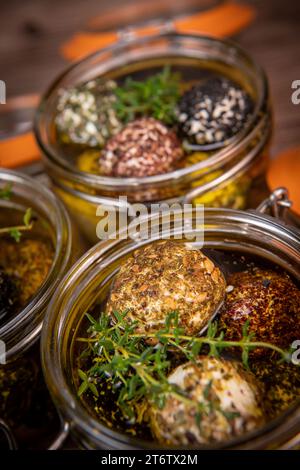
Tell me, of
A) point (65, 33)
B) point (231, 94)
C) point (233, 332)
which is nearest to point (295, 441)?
point (233, 332)

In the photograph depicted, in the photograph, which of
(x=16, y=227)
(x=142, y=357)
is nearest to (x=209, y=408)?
(x=142, y=357)

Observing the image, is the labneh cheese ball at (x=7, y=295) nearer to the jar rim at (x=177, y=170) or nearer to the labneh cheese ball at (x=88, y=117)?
the jar rim at (x=177, y=170)

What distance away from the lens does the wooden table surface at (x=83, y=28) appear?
140cm

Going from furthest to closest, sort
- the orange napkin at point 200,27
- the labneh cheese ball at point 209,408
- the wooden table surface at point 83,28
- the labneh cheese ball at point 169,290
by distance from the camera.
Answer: the orange napkin at point 200,27
the wooden table surface at point 83,28
the labneh cheese ball at point 169,290
the labneh cheese ball at point 209,408

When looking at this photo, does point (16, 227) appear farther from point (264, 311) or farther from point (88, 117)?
point (264, 311)

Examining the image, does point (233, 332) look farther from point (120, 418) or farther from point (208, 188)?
point (208, 188)

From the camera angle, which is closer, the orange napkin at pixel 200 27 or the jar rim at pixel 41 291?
the jar rim at pixel 41 291

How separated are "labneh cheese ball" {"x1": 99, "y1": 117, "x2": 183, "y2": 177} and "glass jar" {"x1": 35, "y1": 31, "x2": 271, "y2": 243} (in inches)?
2.1

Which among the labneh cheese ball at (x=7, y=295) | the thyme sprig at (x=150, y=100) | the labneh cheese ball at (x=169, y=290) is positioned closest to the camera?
the labneh cheese ball at (x=169, y=290)

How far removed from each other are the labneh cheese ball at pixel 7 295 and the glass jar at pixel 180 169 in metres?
0.22

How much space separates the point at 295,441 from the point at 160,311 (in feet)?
0.81

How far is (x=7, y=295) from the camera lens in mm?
906

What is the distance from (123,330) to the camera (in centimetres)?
76

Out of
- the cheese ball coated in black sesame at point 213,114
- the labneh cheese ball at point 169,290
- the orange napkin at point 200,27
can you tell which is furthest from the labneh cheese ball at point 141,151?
the orange napkin at point 200,27
